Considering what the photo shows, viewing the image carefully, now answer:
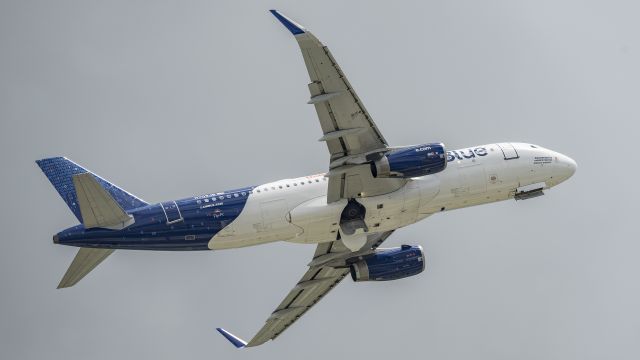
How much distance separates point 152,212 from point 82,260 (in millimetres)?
4417

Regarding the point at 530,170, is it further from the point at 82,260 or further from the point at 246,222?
the point at 82,260

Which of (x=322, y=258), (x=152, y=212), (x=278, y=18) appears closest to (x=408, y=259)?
(x=322, y=258)

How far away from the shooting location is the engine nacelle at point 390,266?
239 feet

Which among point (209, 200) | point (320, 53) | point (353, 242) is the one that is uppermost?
point (320, 53)

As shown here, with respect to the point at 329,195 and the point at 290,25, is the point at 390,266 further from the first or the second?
the point at 290,25

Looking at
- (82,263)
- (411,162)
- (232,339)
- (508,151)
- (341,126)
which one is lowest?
(232,339)

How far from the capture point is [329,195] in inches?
2598

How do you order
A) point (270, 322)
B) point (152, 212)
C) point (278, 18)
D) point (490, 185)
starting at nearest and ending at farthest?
point (278, 18) < point (152, 212) < point (490, 185) < point (270, 322)

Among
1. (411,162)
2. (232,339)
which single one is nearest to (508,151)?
(411,162)

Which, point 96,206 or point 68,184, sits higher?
point 68,184

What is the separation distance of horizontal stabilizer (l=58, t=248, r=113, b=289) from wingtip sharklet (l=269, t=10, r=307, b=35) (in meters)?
16.2

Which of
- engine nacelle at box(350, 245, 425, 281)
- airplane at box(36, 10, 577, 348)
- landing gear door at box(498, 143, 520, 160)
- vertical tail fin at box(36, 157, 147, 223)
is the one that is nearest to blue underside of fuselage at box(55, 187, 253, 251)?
airplane at box(36, 10, 577, 348)

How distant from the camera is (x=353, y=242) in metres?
68.0

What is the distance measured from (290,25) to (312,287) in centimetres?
2328
